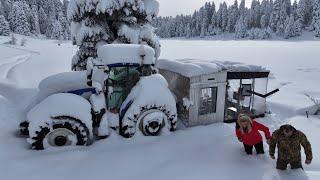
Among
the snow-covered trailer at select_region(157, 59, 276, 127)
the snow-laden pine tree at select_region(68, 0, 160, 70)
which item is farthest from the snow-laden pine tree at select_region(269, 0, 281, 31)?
the snow-covered trailer at select_region(157, 59, 276, 127)

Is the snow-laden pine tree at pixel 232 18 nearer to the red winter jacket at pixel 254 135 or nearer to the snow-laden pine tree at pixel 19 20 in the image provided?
the snow-laden pine tree at pixel 19 20

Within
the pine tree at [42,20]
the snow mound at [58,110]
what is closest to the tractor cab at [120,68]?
the snow mound at [58,110]

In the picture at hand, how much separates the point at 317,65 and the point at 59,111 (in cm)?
2727

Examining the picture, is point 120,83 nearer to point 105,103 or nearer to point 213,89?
point 105,103

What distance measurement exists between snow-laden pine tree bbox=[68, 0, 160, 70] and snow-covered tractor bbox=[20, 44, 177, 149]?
13.7ft

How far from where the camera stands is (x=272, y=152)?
6355 millimetres

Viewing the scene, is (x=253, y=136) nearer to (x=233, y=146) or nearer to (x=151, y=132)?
(x=233, y=146)

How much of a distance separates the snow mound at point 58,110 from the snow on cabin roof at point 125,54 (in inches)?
53.6

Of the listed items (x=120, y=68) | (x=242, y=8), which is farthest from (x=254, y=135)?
(x=242, y=8)

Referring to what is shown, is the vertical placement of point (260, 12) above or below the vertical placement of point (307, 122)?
above

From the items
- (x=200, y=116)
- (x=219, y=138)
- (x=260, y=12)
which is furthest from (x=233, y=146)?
(x=260, y=12)

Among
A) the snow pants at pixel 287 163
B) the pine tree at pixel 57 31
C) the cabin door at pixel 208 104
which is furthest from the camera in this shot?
the pine tree at pixel 57 31

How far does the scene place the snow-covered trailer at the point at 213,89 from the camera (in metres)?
9.05

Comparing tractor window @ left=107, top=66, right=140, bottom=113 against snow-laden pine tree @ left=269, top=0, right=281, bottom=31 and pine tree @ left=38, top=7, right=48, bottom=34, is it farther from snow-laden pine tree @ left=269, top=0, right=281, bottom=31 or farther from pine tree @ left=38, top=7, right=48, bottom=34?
pine tree @ left=38, top=7, right=48, bottom=34
